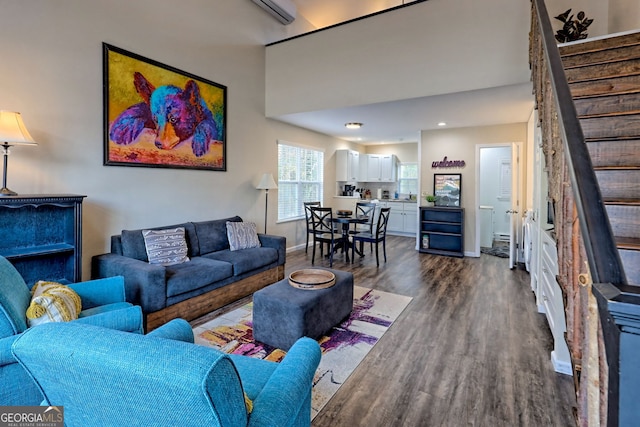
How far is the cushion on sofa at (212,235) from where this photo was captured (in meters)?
4.08

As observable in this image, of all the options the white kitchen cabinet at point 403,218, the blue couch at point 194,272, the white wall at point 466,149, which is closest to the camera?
the blue couch at point 194,272

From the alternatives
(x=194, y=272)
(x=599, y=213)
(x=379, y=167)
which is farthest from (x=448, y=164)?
(x=599, y=213)

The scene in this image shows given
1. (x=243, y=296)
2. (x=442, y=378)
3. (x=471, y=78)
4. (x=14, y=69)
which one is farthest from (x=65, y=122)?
(x=471, y=78)

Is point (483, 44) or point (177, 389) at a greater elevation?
point (483, 44)

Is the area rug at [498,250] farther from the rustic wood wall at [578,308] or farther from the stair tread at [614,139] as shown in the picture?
the rustic wood wall at [578,308]

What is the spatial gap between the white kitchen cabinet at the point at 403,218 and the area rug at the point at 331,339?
4.78m

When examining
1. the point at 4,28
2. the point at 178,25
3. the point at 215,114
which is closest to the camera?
the point at 4,28

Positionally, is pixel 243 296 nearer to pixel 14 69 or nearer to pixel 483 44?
pixel 14 69

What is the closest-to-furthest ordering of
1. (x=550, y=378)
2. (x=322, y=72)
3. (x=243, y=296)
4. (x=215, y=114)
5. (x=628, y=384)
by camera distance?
(x=628, y=384), (x=550, y=378), (x=243, y=296), (x=215, y=114), (x=322, y=72)

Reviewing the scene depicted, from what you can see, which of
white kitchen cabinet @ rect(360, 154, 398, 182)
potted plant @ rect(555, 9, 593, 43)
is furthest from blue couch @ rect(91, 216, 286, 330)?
white kitchen cabinet @ rect(360, 154, 398, 182)

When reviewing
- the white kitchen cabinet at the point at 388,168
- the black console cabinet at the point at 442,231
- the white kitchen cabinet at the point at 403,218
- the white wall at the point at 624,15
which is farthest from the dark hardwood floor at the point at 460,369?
the white kitchen cabinet at the point at 388,168

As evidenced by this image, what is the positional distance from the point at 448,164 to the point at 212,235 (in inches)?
185

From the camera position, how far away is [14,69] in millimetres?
2730

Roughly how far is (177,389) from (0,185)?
3138 millimetres
